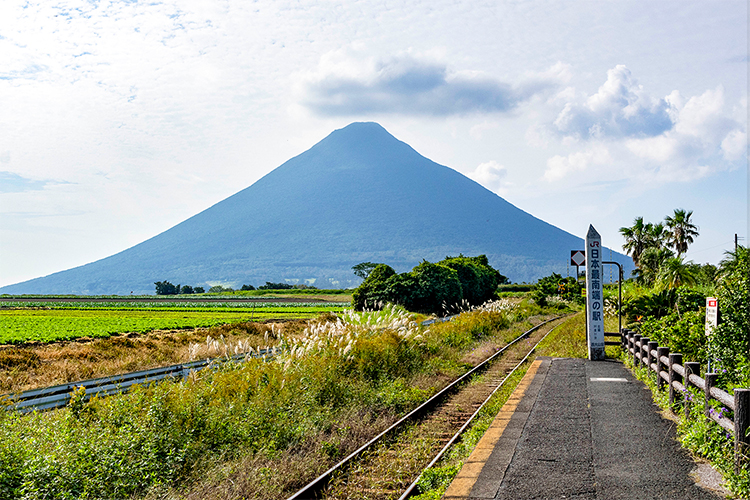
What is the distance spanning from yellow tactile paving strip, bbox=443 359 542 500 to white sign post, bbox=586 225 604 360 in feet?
19.1

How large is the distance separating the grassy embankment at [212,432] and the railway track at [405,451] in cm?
34

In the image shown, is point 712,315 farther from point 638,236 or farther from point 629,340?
point 638,236

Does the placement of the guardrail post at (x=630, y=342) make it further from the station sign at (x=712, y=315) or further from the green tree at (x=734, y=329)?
the green tree at (x=734, y=329)

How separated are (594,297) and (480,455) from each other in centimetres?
1081

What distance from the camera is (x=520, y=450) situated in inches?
296

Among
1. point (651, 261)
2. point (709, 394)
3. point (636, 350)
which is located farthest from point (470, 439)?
point (651, 261)

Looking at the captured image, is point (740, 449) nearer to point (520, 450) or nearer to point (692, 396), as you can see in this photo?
point (692, 396)

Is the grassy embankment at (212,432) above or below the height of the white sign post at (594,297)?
below

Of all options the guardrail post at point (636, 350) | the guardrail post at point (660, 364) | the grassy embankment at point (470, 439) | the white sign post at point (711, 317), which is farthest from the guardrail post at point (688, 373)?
the guardrail post at point (636, 350)

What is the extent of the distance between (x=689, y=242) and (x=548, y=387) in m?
43.9

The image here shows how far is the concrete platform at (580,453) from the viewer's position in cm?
602

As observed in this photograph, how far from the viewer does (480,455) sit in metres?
7.40

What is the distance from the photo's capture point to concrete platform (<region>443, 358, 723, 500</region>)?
6.02m

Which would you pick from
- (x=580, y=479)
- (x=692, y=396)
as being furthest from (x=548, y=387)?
(x=580, y=479)
